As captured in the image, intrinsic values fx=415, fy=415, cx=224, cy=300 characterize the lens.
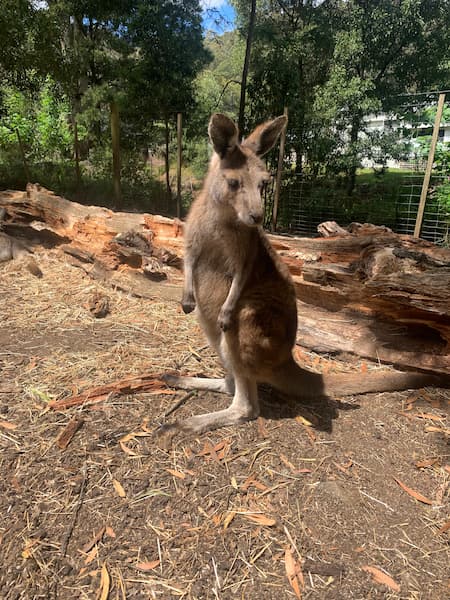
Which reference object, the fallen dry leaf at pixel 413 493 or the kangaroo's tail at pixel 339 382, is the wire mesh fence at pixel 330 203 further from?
the fallen dry leaf at pixel 413 493

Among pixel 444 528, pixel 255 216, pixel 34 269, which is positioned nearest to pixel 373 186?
pixel 34 269

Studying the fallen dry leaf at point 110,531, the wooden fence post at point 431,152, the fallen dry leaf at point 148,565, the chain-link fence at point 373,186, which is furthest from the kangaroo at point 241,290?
the chain-link fence at point 373,186

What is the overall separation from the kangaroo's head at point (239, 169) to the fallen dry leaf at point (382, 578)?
192 cm

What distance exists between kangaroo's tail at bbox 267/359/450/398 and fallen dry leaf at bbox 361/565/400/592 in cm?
126

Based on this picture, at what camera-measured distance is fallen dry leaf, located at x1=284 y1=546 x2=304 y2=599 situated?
6.05ft

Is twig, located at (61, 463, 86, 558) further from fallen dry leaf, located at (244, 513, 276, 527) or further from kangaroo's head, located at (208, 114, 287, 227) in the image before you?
kangaroo's head, located at (208, 114, 287, 227)

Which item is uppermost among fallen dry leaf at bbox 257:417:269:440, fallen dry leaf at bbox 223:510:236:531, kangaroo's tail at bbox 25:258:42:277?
kangaroo's tail at bbox 25:258:42:277

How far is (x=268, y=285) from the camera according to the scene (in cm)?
295

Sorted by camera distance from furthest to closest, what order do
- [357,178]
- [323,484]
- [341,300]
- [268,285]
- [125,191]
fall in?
[125,191] → [357,178] → [341,300] → [268,285] → [323,484]

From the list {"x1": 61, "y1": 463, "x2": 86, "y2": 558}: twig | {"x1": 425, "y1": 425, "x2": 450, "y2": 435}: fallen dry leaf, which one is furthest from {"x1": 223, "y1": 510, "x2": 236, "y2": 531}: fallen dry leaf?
{"x1": 425, "y1": 425, "x2": 450, "y2": 435}: fallen dry leaf

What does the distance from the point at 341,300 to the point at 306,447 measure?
67.1 inches

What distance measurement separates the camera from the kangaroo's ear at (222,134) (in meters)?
2.65

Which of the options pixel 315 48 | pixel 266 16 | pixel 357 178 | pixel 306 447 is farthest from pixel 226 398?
pixel 266 16

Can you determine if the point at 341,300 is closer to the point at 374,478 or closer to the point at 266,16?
the point at 374,478
